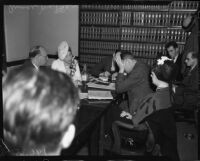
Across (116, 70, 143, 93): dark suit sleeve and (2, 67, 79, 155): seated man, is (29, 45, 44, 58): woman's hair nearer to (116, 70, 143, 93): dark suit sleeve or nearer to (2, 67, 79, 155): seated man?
(116, 70, 143, 93): dark suit sleeve

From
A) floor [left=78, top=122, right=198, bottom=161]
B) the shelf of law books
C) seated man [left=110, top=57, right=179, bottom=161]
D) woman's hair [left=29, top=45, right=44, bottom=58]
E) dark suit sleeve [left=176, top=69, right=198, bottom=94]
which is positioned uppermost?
the shelf of law books

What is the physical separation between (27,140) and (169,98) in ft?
4.00

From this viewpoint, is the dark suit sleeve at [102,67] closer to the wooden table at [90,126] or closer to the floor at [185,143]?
the floor at [185,143]

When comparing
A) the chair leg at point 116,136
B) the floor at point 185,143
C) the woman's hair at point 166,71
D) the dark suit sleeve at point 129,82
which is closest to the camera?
the woman's hair at point 166,71

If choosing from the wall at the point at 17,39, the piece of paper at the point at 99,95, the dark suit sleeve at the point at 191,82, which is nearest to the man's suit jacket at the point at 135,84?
the piece of paper at the point at 99,95

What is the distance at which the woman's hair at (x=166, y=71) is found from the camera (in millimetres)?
1535

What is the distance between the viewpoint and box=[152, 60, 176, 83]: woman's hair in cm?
154

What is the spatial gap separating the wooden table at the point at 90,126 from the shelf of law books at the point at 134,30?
1.47m

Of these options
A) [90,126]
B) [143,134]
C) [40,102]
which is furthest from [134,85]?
[40,102]

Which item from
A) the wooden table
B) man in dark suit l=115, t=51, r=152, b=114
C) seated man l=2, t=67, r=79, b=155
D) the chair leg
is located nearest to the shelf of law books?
man in dark suit l=115, t=51, r=152, b=114

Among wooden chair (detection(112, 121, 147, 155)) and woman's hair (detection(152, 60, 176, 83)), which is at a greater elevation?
woman's hair (detection(152, 60, 176, 83))

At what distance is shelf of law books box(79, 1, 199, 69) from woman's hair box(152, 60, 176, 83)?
165 centimetres

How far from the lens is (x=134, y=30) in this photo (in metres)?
3.51

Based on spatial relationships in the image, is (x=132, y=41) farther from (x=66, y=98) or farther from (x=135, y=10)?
(x=66, y=98)
